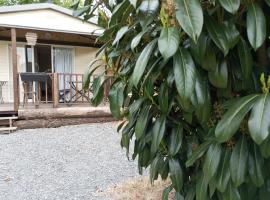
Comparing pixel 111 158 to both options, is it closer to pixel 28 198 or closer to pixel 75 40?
pixel 28 198

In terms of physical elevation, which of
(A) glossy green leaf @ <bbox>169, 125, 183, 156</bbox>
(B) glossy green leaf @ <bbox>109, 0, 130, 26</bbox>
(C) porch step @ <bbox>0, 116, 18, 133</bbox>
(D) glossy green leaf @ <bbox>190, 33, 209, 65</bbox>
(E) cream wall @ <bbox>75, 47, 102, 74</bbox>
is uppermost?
(B) glossy green leaf @ <bbox>109, 0, 130, 26</bbox>

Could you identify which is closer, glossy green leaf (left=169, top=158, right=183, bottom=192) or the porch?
glossy green leaf (left=169, top=158, right=183, bottom=192)

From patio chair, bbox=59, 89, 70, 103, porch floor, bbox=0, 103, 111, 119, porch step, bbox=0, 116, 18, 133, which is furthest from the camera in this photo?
patio chair, bbox=59, 89, 70, 103

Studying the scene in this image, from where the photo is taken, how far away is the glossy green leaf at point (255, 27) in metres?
1.33

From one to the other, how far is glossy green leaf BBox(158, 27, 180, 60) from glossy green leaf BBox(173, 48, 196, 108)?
12 cm

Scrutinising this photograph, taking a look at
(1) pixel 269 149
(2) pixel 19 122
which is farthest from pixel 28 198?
(2) pixel 19 122

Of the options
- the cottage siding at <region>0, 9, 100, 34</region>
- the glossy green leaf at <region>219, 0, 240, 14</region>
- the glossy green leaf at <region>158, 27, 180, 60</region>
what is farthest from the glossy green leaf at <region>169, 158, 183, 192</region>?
the cottage siding at <region>0, 9, 100, 34</region>

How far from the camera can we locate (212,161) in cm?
155

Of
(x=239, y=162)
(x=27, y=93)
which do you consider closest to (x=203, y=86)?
(x=239, y=162)

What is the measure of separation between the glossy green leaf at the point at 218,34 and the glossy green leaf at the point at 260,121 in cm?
27

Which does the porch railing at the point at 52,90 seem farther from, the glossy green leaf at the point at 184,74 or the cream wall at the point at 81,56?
the glossy green leaf at the point at 184,74

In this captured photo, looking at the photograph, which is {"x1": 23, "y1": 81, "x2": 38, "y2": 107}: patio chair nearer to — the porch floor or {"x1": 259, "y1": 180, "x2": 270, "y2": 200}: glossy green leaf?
the porch floor

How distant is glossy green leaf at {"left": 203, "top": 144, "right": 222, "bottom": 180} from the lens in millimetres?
1538

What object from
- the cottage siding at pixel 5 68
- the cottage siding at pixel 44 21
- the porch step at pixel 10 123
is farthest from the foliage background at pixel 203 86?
the cottage siding at pixel 5 68
